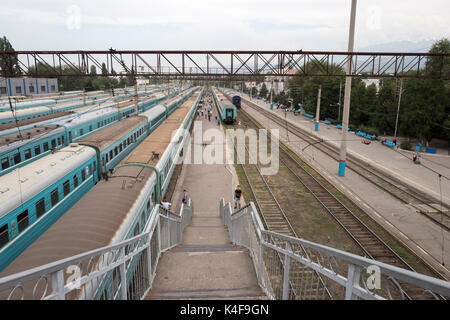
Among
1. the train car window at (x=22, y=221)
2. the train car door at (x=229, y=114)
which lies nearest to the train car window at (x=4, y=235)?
the train car window at (x=22, y=221)

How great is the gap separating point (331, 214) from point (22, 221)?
43.7 feet

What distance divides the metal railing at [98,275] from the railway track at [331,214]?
251 inches

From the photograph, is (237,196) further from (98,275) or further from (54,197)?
(98,275)

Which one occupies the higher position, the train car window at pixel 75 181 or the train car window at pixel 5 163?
the train car window at pixel 5 163

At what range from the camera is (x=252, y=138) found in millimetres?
37844

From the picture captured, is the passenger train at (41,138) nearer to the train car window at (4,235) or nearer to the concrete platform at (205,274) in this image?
the train car window at (4,235)

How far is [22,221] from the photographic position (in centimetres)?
923

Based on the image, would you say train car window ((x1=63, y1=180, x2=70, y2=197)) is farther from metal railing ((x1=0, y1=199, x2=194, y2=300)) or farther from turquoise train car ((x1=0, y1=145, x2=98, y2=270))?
metal railing ((x1=0, y1=199, x2=194, y2=300))

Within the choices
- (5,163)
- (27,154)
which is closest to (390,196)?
(27,154)

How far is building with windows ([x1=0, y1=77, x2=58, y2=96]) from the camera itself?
2257 inches

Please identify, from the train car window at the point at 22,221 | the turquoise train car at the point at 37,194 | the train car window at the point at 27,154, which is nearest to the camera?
the turquoise train car at the point at 37,194

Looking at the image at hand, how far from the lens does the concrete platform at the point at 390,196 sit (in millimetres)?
13180
